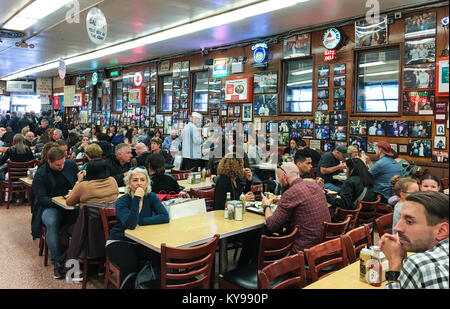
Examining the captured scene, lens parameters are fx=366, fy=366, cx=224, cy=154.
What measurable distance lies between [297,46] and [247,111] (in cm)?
213

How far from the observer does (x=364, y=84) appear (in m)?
7.52

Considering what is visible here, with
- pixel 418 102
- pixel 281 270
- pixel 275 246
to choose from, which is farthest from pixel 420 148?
pixel 281 270

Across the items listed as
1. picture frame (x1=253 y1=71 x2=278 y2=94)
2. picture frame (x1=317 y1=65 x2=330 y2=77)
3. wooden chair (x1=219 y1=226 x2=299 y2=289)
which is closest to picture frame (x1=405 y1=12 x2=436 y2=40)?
picture frame (x1=317 y1=65 x2=330 y2=77)

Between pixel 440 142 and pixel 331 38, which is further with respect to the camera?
pixel 331 38

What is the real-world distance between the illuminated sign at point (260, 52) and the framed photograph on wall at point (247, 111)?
1162 millimetres

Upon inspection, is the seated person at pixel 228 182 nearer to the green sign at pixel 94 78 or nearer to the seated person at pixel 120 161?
the seated person at pixel 120 161

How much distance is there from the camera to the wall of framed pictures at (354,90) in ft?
21.0

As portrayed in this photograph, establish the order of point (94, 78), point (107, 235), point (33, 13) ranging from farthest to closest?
1. point (94, 78)
2. point (33, 13)
3. point (107, 235)

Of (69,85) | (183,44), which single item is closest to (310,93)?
(183,44)

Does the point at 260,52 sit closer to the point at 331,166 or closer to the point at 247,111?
the point at 247,111

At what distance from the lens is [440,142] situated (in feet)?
20.7

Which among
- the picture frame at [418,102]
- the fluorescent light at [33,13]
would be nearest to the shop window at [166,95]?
the fluorescent light at [33,13]

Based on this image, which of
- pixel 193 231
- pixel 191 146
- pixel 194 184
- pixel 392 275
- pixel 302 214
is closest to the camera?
pixel 392 275

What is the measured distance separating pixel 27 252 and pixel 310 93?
6.48 metres
